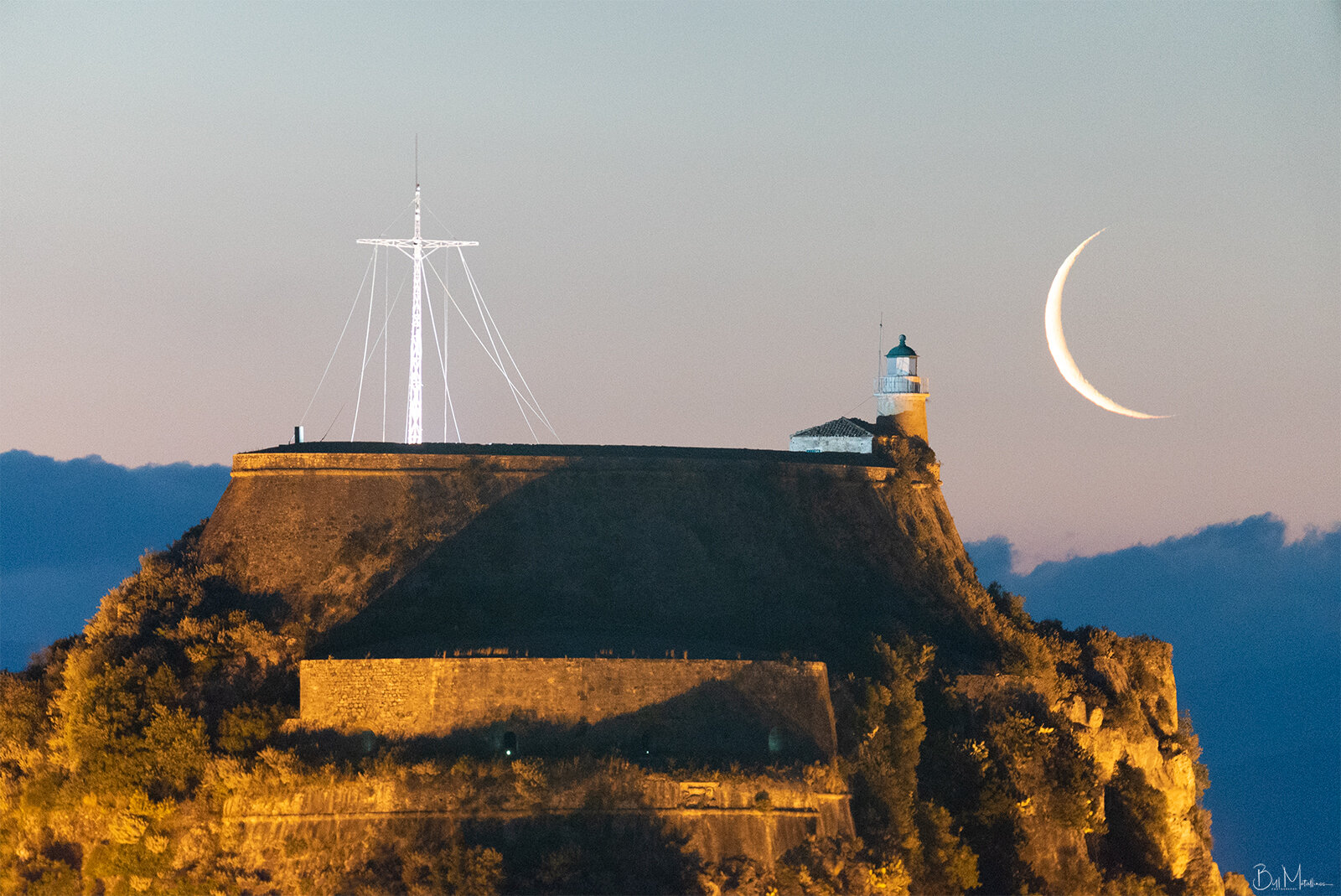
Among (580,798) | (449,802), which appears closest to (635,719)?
(580,798)

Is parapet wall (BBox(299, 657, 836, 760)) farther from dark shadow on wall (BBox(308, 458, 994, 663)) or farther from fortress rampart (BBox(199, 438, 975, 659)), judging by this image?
fortress rampart (BBox(199, 438, 975, 659))

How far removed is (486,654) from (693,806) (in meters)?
7.75

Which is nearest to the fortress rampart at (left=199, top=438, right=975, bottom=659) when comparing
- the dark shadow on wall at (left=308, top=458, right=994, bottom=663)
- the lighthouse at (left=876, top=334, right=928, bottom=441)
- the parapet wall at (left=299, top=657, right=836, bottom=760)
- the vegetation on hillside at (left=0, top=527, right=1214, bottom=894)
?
the dark shadow on wall at (left=308, top=458, right=994, bottom=663)

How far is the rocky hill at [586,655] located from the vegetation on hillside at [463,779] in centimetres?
10

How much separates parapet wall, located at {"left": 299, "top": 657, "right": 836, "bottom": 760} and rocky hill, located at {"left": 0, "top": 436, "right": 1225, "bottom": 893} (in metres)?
0.71

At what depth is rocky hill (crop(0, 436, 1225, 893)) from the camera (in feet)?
149

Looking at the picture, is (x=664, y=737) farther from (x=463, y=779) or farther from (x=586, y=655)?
(x=463, y=779)

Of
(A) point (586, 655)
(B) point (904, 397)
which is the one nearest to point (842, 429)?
(B) point (904, 397)

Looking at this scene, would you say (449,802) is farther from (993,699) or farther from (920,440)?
(920,440)

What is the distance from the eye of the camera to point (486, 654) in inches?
1876

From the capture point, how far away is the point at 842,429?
6894 centimetres

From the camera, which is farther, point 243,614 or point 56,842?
point 243,614

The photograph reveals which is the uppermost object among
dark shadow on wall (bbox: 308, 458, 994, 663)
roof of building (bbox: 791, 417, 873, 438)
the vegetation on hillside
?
roof of building (bbox: 791, 417, 873, 438)

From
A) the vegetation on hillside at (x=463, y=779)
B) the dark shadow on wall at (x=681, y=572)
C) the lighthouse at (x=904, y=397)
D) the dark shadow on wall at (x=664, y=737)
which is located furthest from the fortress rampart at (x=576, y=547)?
the lighthouse at (x=904, y=397)
